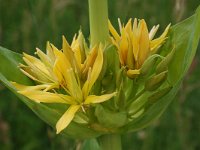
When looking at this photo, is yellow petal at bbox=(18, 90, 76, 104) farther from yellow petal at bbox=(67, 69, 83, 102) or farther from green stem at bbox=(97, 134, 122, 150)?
green stem at bbox=(97, 134, 122, 150)

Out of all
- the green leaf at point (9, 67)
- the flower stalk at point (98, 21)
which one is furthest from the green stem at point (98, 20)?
the green leaf at point (9, 67)

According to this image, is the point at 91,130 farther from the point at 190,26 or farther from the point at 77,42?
the point at 190,26

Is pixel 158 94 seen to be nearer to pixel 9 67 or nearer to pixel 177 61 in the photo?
pixel 177 61

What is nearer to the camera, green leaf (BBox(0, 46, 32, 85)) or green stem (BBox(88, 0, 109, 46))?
green stem (BBox(88, 0, 109, 46))

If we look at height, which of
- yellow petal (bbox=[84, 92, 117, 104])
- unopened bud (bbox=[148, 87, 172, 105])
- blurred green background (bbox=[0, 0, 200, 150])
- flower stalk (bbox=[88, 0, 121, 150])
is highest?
flower stalk (bbox=[88, 0, 121, 150])

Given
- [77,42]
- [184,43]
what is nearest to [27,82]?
[77,42]

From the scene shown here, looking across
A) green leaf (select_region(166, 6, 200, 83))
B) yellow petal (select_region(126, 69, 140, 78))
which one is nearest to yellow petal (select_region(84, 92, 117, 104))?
yellow petal (select_region(126, 69, 140, 78))
